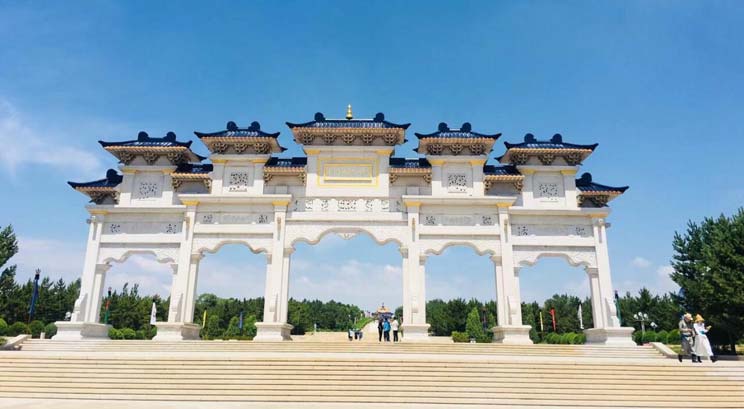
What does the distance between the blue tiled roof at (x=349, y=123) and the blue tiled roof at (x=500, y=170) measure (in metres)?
3.65

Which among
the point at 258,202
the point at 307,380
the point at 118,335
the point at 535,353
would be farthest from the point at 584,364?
the point at 118,335

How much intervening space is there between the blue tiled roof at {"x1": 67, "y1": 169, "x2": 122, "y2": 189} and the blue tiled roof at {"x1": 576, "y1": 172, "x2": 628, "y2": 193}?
1844cm

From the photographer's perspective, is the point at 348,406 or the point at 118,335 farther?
the point at 118,335

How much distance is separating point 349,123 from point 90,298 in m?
11.7

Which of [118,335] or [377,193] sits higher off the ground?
[377,193]

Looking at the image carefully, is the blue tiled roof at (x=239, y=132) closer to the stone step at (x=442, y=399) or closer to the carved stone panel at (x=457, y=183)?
the carved stone panel at (x=457, y=183)

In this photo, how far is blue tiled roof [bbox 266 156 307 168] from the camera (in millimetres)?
17859

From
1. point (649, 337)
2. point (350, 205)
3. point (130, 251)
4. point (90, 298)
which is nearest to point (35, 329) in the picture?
point (90, 298)

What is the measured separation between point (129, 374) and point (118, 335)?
61.3ft

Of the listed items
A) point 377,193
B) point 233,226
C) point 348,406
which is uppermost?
point 377,193

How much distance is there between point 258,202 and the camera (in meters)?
17.1

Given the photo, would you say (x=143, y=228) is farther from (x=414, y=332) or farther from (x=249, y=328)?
(x=249, y=328)

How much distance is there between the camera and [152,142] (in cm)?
1812

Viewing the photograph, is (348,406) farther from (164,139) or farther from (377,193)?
(164,139)
